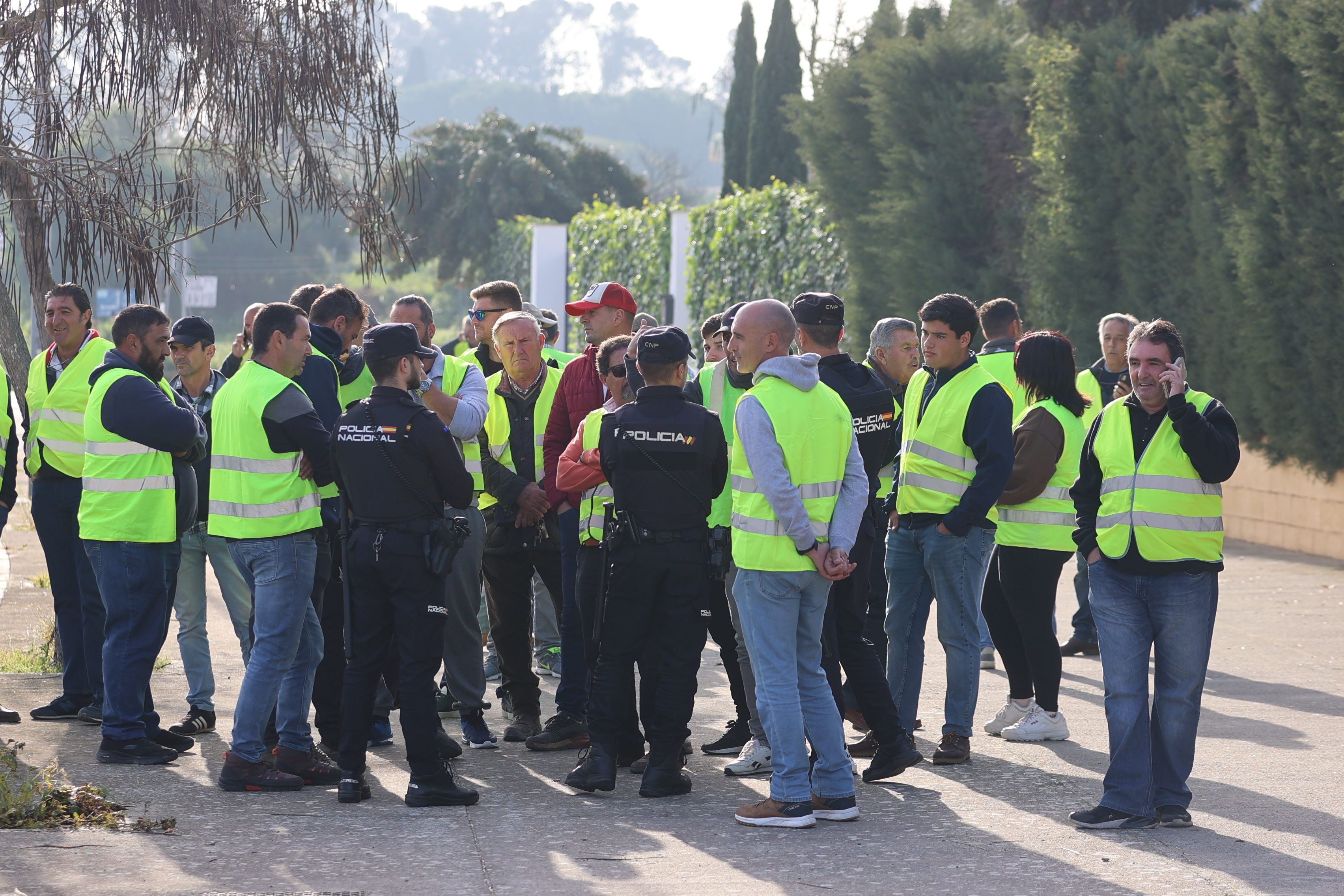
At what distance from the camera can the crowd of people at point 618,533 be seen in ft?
18.7

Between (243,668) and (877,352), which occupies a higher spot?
(877,352)

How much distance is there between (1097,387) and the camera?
9.29 m

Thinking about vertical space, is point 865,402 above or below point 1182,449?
above

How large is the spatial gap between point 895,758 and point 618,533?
4.97 ft

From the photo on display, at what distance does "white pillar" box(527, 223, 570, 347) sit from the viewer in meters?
34.5

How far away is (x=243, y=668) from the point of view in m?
8.96

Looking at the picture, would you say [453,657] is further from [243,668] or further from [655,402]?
[243,668]

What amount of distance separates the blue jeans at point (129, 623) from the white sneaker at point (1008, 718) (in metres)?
3.89

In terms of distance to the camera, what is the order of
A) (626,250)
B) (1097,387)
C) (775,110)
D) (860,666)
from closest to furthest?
(860,666) → (1097,387) → (626,250) → (775,110)

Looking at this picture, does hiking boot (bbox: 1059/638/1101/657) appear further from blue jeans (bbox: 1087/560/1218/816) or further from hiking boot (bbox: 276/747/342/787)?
hiking boot (bbox: 276/747/342/787)

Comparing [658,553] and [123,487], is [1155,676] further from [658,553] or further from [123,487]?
[123,487]

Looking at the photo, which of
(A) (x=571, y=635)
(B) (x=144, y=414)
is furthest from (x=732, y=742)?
(B) (x=144, y=414)

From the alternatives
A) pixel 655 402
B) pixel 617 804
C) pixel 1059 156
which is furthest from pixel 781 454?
pixel 1059 156

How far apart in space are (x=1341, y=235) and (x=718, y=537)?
27.9 ft
